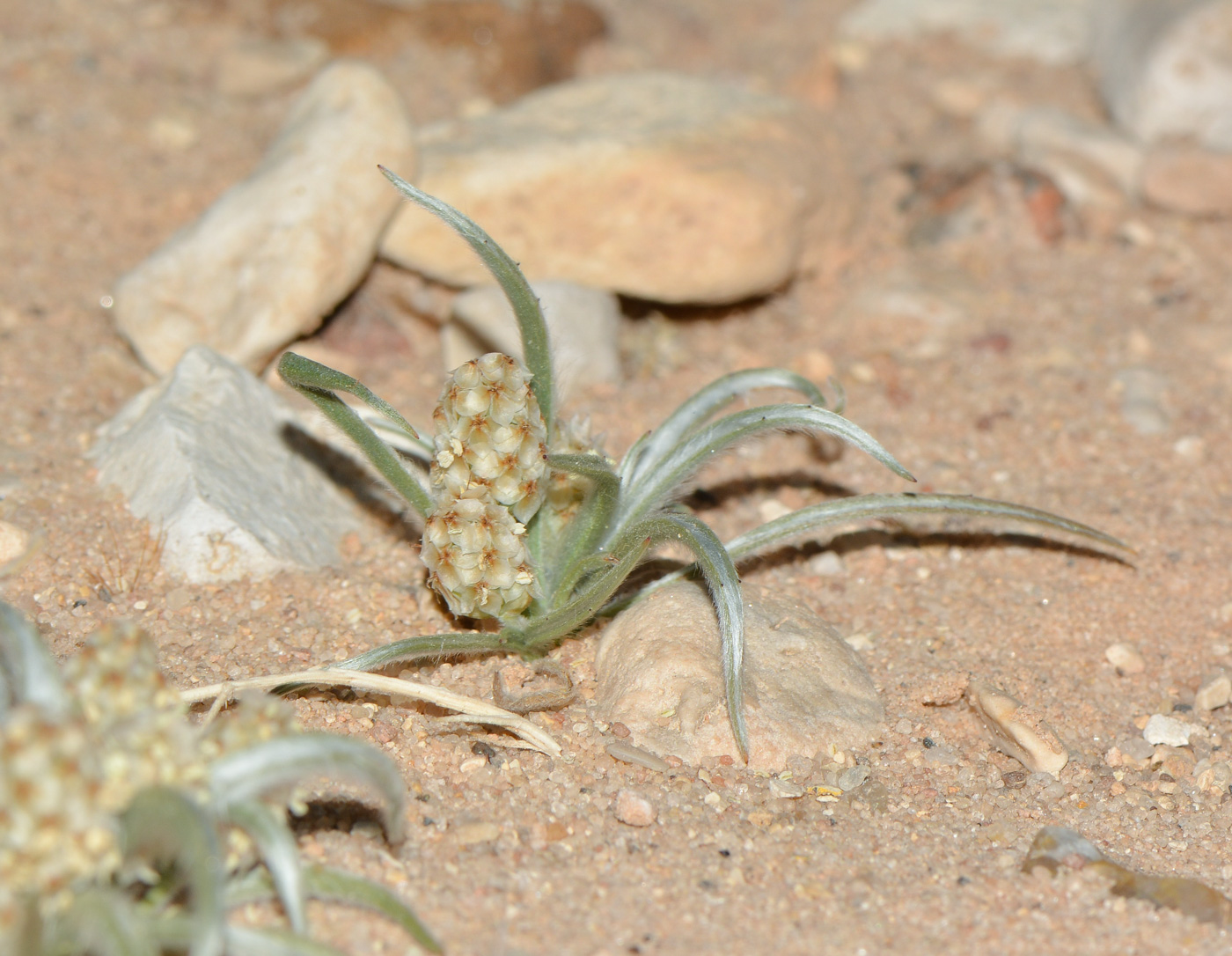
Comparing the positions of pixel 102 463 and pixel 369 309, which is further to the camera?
pixel 369 309

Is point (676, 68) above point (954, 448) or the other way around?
above

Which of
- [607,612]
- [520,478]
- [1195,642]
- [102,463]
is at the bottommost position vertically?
[1195,642]

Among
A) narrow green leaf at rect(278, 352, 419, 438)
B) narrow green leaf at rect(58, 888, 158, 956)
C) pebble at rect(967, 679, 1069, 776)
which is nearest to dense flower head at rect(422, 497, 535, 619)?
narrow green leaf at rect(278, 352, 419, 438)

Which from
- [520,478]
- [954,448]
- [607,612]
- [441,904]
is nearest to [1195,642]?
[954,448]

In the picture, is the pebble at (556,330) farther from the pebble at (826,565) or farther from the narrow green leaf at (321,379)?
the narrow green leaf at (321,379)

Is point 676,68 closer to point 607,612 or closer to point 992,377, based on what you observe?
point 992,377
